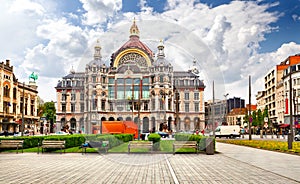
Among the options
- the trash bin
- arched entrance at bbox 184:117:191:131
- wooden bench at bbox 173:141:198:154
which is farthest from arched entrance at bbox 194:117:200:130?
the trash bin

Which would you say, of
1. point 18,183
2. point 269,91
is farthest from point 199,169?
point 269,91

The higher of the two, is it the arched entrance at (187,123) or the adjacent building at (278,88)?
the adjacent building at (278,88)

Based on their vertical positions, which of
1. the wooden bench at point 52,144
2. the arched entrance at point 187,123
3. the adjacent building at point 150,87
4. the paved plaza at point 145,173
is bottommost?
the paved plaza at point 145,173

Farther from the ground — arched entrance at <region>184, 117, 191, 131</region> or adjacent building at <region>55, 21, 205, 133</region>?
adjacent building at <region>55, 21, 205, 133</region>

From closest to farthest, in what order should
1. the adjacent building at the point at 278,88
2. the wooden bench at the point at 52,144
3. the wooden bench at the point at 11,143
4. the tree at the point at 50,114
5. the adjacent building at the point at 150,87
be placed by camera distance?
the adjacent building at the point at 150,87
the wooden bench at the point at 52,144
the wooden bench at the point at 11,143
the adjacent building at the point at 278,88
the tree at the point at 50,114

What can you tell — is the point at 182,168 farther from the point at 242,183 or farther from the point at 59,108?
the point at 59,108

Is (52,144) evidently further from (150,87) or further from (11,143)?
(150,87)

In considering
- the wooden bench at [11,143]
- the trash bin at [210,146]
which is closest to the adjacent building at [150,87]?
the trash bin at [210,146]

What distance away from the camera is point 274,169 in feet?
50.5

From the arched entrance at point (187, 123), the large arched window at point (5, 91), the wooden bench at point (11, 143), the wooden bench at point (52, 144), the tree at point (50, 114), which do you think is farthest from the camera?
the tree at point (50, 114)

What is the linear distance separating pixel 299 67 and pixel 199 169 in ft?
229

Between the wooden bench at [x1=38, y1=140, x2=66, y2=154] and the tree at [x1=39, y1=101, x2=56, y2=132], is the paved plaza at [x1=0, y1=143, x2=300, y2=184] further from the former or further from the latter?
the tree at [x1=39, y1=101, x2=56, y2=132]

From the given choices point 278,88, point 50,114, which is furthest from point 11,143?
point 50,114

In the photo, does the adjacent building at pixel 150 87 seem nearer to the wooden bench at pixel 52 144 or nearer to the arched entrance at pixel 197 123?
the arched entrance at pixel 197 123
